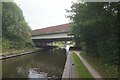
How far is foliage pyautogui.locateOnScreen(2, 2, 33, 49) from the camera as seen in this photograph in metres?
45.9

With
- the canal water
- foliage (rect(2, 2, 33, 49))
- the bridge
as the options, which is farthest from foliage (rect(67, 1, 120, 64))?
the bridge

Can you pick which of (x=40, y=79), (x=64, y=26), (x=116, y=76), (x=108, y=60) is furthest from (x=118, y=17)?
(x=64, y=26)

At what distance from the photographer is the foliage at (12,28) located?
45.9 metres

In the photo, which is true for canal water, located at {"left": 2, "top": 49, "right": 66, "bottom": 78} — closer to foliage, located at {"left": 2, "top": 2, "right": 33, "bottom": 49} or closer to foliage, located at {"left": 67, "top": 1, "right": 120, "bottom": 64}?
foliage, located at {"left": 67, "top": 1, "right": 120, "bottom": 64}

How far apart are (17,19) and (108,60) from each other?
115ft

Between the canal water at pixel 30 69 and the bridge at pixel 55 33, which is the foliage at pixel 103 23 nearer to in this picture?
the canal water at pixel 30 69


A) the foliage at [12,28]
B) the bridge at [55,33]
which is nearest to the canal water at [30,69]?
the foliage at [12,28]

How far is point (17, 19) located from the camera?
48.8 meters

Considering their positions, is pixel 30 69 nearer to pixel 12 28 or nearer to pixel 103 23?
pixel 103 23

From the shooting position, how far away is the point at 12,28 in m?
46.3

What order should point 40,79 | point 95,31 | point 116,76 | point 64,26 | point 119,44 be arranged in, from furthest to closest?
point 64,26 → point 95,31 → point 40,79 → point 119,44 → point 116,76

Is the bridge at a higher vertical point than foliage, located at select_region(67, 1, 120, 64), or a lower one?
lower

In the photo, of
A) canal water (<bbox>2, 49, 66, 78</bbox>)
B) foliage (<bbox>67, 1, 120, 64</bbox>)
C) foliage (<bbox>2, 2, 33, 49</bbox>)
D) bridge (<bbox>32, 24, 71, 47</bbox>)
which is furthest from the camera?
bridge (<bbox>32, 24, 71, 47</bbox>)

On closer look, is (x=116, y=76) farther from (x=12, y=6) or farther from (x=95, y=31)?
(x=12, y=6)
